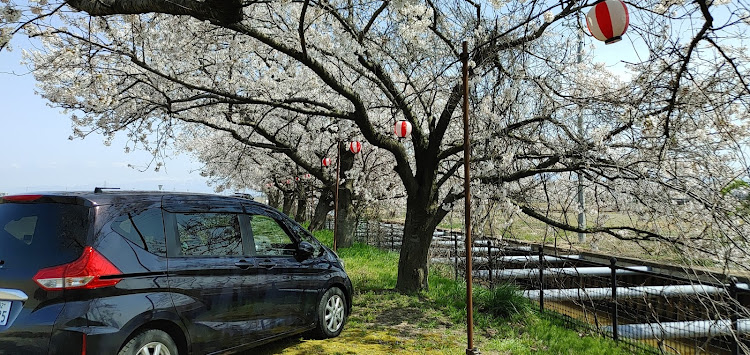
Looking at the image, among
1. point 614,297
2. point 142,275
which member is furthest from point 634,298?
point 142,275

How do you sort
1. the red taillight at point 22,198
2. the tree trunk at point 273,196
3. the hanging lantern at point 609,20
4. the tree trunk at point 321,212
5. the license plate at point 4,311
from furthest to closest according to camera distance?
the tree trunk at point 273,196 → the tree trunk at point 321,212 → the hanging lantern at point 609,20 → the red taillight at point 22,198 → the license plate at point 4,311

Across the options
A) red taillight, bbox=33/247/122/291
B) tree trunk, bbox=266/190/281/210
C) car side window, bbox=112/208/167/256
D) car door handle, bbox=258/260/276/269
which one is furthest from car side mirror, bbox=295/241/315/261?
tree trunk, bbox=266/190/281/210

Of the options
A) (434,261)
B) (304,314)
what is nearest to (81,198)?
(304,314)

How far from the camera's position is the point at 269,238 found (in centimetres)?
504

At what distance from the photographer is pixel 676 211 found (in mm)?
5551

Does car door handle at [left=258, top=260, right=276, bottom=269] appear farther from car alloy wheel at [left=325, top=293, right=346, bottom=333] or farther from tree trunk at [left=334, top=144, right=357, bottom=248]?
tree trunk at [left=334, top=144, right=357, bottom=248]

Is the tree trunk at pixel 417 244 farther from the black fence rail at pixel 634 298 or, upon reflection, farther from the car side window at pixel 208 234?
the car side window at pixel 208 234

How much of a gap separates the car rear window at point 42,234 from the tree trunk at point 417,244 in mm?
5709

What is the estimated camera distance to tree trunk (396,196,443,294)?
8.23m

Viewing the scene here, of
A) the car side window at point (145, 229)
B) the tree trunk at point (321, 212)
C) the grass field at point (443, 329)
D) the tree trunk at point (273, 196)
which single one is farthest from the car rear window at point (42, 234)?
the tree trunk at point (273, 196)

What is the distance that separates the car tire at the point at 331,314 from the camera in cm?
548

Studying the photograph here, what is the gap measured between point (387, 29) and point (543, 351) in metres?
5.89

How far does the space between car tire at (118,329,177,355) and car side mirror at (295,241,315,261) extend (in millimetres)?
1762

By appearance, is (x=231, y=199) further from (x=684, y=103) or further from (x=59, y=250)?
(x=684, y=103)
